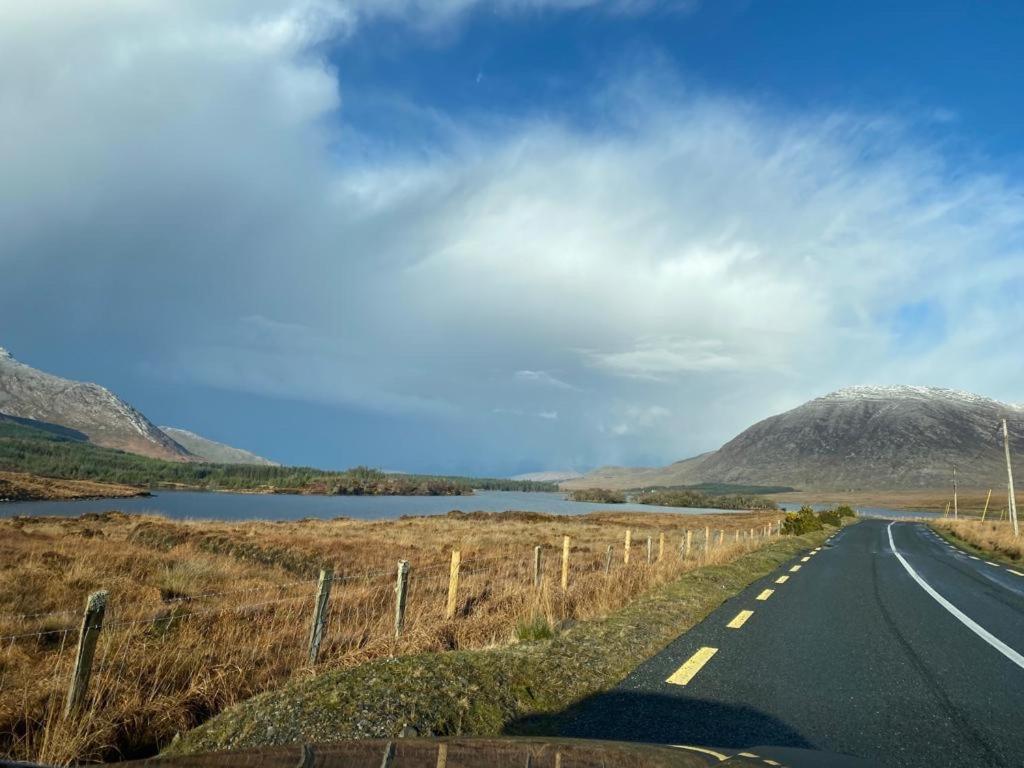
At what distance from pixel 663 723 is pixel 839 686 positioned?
2.37 metres

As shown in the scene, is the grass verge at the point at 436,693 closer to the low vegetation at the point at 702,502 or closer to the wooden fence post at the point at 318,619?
the wooden fence post at the point at 318,619

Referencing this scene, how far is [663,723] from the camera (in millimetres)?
4680

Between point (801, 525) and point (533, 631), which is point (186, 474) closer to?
point (801, 525)

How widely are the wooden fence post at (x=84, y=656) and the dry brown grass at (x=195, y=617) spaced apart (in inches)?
5.3

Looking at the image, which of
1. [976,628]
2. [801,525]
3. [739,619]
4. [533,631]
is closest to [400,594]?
[533,631]

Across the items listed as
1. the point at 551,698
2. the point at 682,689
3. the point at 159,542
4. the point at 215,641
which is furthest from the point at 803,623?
the point at 159,542

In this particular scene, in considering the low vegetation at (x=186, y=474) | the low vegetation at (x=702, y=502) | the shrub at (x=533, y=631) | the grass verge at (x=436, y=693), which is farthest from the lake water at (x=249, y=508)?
the low vegetation at (x=186, y=474)

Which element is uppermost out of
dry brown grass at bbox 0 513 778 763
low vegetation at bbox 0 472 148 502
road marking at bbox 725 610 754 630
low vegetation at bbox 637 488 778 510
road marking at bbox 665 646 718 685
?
road marking at bbox 665 646 718 685

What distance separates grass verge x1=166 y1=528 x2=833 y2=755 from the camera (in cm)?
437

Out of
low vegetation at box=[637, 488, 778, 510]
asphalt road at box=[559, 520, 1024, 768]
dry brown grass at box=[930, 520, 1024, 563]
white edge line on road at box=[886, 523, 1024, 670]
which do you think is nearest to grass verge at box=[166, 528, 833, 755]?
asphalt road at box=[559, 520, 1024, 768]

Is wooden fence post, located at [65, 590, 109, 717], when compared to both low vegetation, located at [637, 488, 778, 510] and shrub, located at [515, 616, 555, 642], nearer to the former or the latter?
shrub, located at [515, 616, 555, 642]

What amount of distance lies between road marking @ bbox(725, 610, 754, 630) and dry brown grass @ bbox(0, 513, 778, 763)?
184 centimetres

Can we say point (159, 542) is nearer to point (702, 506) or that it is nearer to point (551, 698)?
point (551, 698)

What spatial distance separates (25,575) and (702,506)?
470ft
